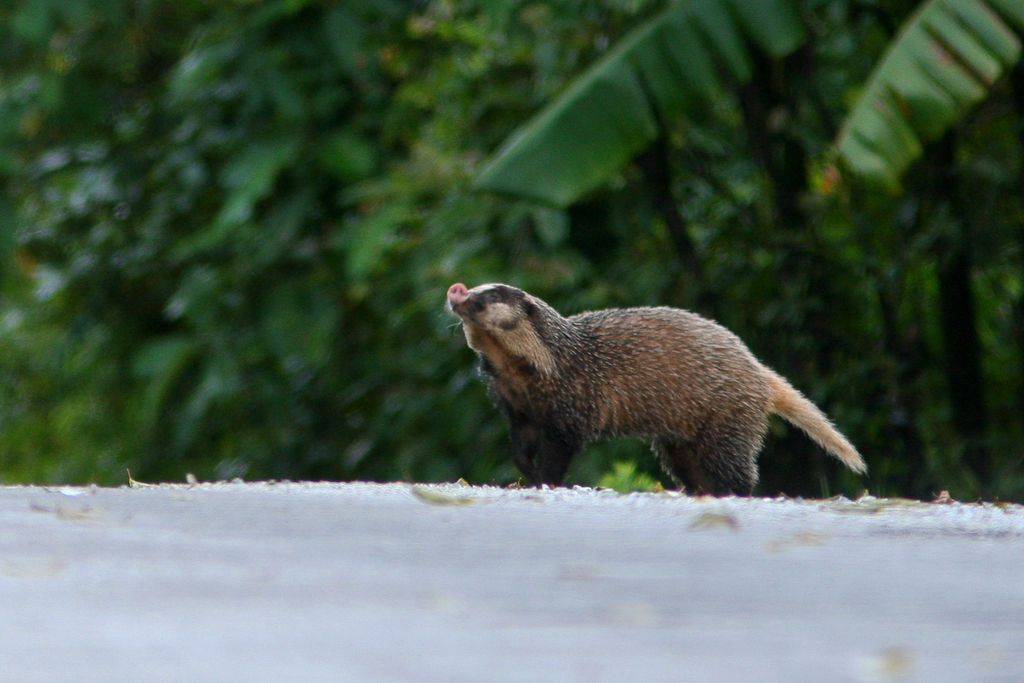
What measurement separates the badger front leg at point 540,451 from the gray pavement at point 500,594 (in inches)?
67.6

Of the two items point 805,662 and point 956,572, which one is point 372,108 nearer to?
point 956,572

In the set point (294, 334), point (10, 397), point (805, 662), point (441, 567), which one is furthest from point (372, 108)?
point (805, 662)

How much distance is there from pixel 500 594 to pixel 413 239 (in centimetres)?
628

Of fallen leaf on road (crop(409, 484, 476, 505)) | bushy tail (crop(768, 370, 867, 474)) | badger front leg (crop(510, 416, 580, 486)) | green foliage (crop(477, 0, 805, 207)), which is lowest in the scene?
bushy tail (crop(768, 370, 867, 474))

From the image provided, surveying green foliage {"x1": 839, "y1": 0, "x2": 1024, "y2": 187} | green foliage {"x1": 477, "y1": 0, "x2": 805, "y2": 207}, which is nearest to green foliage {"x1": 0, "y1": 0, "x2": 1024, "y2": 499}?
green foliage {"x1": 477, "y1": 0, "x2": 805, "y2": 207}

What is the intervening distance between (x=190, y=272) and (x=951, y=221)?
5315mm

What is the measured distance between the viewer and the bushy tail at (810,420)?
5.65 m

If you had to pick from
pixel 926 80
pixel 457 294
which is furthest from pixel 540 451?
pixel 926 80

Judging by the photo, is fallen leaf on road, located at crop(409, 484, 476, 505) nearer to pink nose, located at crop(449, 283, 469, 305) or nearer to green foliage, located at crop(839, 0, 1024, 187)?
pink nose, located at crop(449, 283, 469, 305)

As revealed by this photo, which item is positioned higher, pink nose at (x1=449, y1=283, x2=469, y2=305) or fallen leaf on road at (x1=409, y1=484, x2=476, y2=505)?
pink nose at (x1=449, y1=283, x2=469, y2=305)

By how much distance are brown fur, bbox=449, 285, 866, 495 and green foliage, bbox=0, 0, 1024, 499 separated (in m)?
1.77

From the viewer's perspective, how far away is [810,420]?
574cm

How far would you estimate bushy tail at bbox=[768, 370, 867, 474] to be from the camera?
18.5 feet

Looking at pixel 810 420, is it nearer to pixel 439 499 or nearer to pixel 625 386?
pixel 625 386
